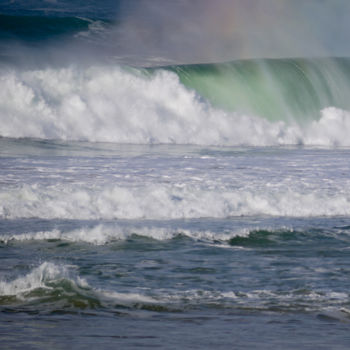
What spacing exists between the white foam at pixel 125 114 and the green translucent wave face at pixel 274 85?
928 mm

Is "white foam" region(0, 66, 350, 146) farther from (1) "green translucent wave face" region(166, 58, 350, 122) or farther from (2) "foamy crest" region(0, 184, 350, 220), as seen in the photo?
(2) "foamy crest" region(0, 184, 350, 220)

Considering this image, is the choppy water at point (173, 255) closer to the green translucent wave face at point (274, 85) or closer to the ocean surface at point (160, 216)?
the ocean surface at point (160, 216)

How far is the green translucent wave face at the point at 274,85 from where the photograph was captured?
82.8ft

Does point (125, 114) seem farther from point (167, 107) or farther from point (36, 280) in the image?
point (36, 280)

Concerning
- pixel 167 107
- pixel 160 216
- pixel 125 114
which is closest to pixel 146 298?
pixel 160 216

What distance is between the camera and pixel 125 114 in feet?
73.6

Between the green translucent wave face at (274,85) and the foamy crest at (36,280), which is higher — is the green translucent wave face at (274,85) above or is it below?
above

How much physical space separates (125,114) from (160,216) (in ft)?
43.3

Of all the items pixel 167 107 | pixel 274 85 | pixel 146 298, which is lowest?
pixel 146 298

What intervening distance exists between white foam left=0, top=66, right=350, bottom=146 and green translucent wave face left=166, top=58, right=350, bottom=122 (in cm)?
93

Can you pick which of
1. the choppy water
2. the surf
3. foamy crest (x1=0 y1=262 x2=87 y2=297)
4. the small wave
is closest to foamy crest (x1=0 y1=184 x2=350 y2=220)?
the choppy water

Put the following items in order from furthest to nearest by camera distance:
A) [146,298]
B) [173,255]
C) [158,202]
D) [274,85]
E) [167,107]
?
[274,85] → [167,107] → [158,202] → [173,255] → [146,298]

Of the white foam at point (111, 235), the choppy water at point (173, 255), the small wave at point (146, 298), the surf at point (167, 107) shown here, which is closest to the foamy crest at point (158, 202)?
the choppy water at point (173, 255)

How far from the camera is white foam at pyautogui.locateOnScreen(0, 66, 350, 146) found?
70.3 feet
